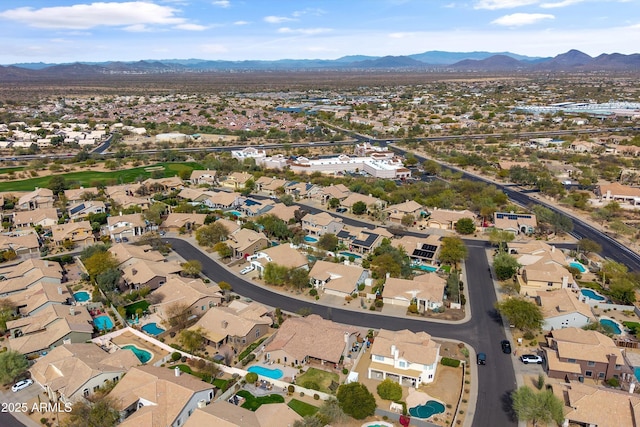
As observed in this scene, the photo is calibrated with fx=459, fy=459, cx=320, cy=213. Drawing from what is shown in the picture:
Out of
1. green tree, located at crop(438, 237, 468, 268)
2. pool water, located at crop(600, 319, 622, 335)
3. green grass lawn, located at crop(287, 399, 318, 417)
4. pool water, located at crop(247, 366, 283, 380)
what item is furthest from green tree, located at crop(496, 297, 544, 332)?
pool water, located at crop(247, 366, 283, 380)

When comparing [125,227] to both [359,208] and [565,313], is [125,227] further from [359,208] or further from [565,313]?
[565,313]

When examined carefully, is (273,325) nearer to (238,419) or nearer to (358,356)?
(358,356)

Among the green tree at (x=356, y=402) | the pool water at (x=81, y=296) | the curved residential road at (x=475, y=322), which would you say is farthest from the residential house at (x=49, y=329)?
the green tree at (x=356, y=402)

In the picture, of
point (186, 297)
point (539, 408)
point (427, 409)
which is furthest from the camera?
point (186, 297)

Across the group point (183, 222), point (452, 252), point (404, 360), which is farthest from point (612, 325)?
point (183, 222)

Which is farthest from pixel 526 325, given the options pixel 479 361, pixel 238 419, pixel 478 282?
pixel 238 419

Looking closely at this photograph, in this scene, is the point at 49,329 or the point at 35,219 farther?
the point at 35,219
